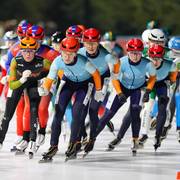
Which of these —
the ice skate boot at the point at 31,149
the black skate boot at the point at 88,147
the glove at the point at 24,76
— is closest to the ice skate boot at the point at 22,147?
the ice skate boot at the point at 31,149

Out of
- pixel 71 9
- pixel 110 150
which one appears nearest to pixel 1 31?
pixel 71 9

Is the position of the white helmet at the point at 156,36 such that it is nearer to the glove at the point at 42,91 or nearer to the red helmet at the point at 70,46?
the red helmet at the point at 70,46

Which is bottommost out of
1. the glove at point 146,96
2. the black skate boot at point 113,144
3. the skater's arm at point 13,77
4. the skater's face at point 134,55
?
the black skate boot at point 113,144

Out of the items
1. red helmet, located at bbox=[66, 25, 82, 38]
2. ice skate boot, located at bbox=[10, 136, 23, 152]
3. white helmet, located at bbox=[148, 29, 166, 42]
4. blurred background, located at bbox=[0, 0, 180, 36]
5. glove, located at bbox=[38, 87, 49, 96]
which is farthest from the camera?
blurred background, located at bbox=[0, 0, 180, 36]

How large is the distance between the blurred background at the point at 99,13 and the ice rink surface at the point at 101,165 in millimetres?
31717

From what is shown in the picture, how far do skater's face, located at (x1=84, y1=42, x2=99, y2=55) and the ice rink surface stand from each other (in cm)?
144

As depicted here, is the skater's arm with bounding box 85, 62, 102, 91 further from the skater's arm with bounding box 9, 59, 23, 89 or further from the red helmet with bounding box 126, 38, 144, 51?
the skater's arm with bounding box 9, 59, 23, 89

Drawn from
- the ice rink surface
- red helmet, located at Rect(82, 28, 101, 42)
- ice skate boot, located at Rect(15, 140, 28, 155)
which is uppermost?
red helmet, located at Rect(82, 28, 101, 42)

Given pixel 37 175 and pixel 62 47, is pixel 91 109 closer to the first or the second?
pixel 62 47

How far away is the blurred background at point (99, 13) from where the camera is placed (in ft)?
151

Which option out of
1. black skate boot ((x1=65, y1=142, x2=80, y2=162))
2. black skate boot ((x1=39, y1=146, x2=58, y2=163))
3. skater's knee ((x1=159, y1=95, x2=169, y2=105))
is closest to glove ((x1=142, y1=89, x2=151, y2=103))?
skater's knee ((x1=159, y1=95, x2=169, y2=105))

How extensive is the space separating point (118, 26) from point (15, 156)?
3653cm

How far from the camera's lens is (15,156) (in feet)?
43.1

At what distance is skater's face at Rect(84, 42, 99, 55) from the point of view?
43.9ft
